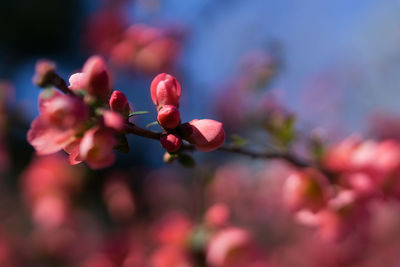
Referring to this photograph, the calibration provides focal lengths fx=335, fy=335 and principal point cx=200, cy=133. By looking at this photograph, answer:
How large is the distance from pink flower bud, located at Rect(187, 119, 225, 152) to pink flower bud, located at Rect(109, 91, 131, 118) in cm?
10

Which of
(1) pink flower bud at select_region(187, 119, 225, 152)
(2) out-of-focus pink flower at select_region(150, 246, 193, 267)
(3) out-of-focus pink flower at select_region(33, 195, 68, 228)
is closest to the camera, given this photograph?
(1) pink flower bud at select_region(187, 119, 225, 152)

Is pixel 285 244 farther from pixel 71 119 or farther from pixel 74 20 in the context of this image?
pixel 74 20

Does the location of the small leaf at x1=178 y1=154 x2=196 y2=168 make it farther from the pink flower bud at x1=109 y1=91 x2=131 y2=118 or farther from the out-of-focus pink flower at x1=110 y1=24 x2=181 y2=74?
the out-of-focus pink flower at x1=110 y1=24 x2=181 y2=74

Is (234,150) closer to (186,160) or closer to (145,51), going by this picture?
(186,160)

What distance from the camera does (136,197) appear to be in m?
1.99

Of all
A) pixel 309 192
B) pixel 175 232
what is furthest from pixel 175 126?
pixel 175 232

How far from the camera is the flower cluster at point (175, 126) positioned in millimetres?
483

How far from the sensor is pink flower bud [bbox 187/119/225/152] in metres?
0.49

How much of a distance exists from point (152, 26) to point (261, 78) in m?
0.72

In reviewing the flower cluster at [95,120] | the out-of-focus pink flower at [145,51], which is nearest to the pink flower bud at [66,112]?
the flower cluster at [95,120]

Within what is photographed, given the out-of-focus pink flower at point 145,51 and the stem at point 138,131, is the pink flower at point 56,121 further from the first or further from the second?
the out-of-focus pink flower at point 145,51

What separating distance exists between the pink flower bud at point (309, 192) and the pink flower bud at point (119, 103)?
22.2 inches

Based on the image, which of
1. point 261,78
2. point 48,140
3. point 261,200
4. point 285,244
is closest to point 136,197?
point 261,78

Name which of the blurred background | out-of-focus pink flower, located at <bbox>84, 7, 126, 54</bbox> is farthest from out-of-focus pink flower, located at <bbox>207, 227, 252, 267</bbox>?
out-of-focus pink flower, located at <bbox>84, 7, 126, 54</bbox>
